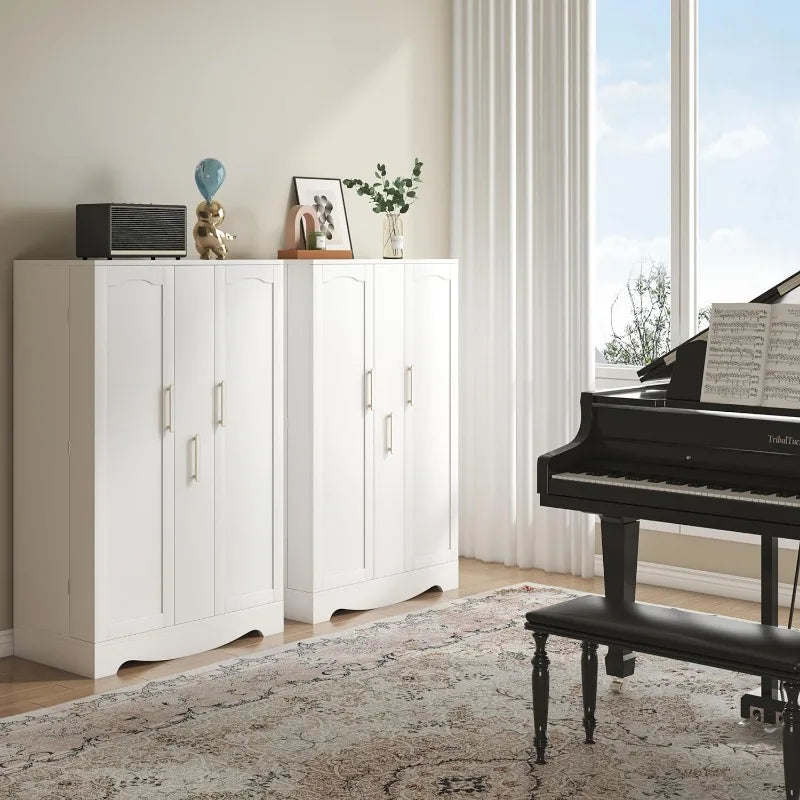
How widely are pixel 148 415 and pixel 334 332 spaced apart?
3.17 feet

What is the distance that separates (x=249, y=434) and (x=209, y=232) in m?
0.83

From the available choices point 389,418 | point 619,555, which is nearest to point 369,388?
point 389,418

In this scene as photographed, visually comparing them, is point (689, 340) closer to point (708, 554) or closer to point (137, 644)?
point (708, 554)

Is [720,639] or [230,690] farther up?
[720,639]

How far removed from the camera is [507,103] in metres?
6.16

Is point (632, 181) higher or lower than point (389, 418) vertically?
higher

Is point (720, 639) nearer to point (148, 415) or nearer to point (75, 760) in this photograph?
point (75, 760)

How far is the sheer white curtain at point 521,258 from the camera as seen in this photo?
234 inches

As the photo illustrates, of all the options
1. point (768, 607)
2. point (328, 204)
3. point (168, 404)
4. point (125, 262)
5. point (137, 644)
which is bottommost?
point (137, 644)

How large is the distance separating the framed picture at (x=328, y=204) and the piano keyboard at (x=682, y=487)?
2.14 meters

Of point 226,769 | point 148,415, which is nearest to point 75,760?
point 226,769

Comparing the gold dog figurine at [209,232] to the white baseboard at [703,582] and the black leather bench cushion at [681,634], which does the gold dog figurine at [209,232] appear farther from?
the white baseboard at [703,582]

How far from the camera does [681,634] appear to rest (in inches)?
130

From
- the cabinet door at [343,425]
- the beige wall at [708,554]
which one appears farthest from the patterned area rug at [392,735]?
the beige wall at [708,554]
